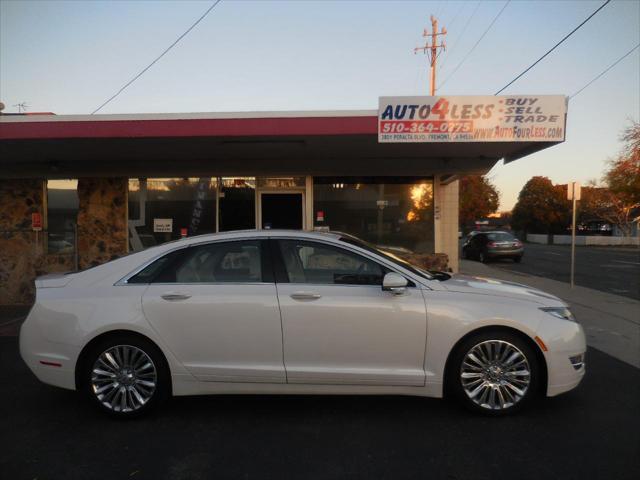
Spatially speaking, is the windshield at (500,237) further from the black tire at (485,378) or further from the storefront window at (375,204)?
the black tire at (485,378)

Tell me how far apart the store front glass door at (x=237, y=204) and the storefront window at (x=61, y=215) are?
3.19 m

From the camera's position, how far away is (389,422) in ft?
13.2

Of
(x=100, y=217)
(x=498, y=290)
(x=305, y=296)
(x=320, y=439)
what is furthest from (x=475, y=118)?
(x=100, y=217)

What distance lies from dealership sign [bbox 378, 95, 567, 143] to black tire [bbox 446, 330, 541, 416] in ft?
13.3

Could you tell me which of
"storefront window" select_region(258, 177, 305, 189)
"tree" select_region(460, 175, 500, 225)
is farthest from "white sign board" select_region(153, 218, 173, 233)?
"tree" select_region(460, 175, 500, 225)

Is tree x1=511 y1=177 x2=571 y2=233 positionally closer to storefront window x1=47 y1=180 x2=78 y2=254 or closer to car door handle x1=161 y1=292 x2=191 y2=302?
storefront window x1=47 y1=180 x2=78 y2=254

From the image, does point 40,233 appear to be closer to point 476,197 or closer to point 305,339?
point 305,339

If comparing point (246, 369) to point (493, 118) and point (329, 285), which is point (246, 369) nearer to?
point (329, 285)

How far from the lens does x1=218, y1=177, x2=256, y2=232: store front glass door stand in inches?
420

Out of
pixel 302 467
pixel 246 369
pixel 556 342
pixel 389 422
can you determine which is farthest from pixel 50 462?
pixel 556 342

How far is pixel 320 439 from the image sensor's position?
3734 mm

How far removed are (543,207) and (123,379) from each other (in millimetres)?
53910

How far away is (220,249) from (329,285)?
1.04 metres

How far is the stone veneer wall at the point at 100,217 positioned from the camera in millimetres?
10516
